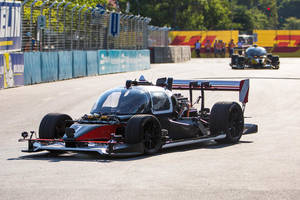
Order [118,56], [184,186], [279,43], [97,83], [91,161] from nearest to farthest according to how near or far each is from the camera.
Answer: [184,186]
[91,161]
[97,83]
[118,56]
[279,43]

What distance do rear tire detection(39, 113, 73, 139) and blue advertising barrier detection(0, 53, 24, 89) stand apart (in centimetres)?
1244

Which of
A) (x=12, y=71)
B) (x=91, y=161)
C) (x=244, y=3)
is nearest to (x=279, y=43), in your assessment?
(x=12, y=71)

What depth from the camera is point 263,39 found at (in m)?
67.7

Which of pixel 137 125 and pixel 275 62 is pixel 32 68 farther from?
pixel 275 62

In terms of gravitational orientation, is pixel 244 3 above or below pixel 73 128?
above

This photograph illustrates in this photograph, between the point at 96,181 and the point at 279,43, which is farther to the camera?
the point at 279,43

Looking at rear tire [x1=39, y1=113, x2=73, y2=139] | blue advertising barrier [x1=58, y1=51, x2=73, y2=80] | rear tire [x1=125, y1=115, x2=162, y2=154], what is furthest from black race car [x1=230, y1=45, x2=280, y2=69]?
rear tire [x1=125, y1=115, x2=162, y2=154]

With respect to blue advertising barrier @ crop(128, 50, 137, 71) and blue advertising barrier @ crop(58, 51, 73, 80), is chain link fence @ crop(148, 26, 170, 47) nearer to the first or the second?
blue advertising barrier @ crop(128, 50, 137, 71)

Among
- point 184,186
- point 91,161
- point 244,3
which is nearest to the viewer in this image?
point 184,186

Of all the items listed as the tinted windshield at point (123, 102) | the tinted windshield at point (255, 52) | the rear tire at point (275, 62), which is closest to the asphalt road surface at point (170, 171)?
the tinted windshield at point (123, 102)

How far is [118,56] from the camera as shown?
1414 inches

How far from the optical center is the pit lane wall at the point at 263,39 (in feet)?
214

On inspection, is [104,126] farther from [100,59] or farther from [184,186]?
[100,59]

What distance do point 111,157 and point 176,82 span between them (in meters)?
3.78
